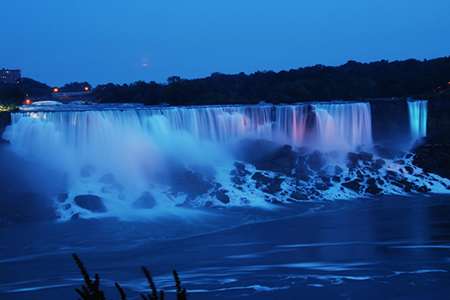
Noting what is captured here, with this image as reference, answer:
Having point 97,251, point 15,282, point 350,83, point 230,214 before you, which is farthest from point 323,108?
point 15,282

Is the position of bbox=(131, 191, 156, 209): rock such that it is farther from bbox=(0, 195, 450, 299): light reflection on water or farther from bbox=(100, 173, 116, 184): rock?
bbox=(0, 195, 450, 299): light reflection on water

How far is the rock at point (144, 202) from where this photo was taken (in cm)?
1714

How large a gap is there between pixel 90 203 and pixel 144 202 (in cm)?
194

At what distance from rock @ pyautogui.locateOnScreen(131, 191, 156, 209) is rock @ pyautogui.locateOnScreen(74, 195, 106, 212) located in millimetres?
1183

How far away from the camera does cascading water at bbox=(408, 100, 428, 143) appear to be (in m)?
26.4

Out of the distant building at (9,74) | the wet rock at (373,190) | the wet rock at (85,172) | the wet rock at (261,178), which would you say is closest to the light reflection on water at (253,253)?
the wet rock at (373,190)

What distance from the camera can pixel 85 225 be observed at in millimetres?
14805

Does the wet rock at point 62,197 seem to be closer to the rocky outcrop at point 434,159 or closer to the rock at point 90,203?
the rock at point 90,203

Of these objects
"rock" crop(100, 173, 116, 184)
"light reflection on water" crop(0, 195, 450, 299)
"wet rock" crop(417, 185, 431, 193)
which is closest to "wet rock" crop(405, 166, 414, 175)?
"wet rock" crop(417, 185, 431, 193)

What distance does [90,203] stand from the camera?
54.0ft

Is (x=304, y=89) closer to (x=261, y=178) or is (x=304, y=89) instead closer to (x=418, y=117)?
(x=418, y=117)

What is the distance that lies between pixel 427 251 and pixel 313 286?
3.85 meters

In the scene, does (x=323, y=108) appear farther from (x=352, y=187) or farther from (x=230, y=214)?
(x=230, y=214)

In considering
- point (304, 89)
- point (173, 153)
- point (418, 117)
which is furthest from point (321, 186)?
point (304, 89)
